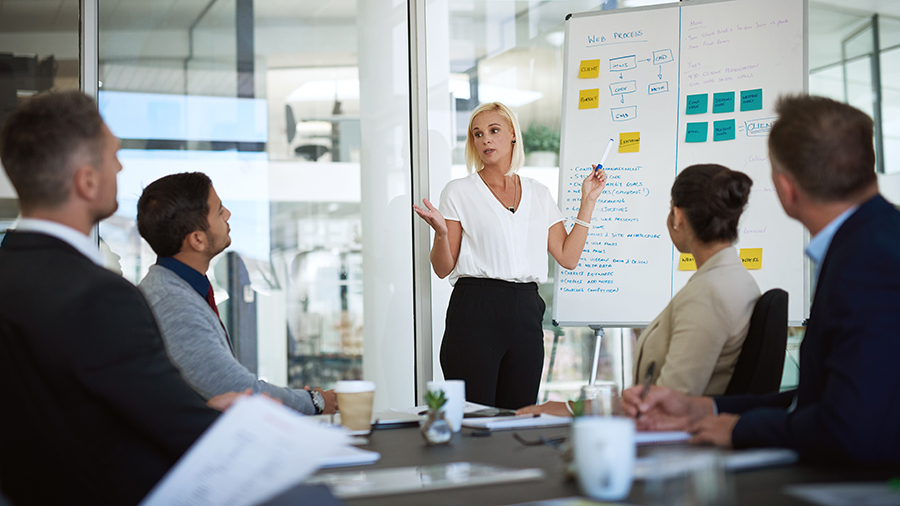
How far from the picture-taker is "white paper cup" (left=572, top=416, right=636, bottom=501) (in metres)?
0.90

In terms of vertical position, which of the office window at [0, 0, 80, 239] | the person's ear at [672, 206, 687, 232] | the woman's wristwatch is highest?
the office window at [0, 0, 80, 239]

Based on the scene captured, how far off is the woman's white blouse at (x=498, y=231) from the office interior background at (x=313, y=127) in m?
0.76

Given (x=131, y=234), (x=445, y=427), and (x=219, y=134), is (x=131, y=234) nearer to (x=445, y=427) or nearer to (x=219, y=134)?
(x=219, y=134)

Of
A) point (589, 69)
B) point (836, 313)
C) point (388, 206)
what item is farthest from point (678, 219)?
point (388, 206)

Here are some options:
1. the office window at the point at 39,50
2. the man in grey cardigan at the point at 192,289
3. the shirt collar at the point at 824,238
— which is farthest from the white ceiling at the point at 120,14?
the shirt collar at the point at 824,238

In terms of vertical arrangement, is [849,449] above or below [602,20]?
below

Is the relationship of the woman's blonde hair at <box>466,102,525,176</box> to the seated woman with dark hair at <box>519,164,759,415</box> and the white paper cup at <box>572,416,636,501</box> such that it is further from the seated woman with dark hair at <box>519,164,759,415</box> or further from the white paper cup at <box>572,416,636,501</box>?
the white paper cup at <box>572,416,636,501</box>

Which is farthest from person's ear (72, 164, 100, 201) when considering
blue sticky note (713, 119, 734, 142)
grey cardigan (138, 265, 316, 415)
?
blue sticky note (713, 119, 734, 142)

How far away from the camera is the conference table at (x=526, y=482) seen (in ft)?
3.00

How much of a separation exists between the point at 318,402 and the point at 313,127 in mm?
2223

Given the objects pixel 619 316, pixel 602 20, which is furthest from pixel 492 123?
pixel 619 316

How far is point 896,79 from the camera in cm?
437

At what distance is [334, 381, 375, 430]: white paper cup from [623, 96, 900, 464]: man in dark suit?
561 millimetres

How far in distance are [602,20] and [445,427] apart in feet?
8.81
